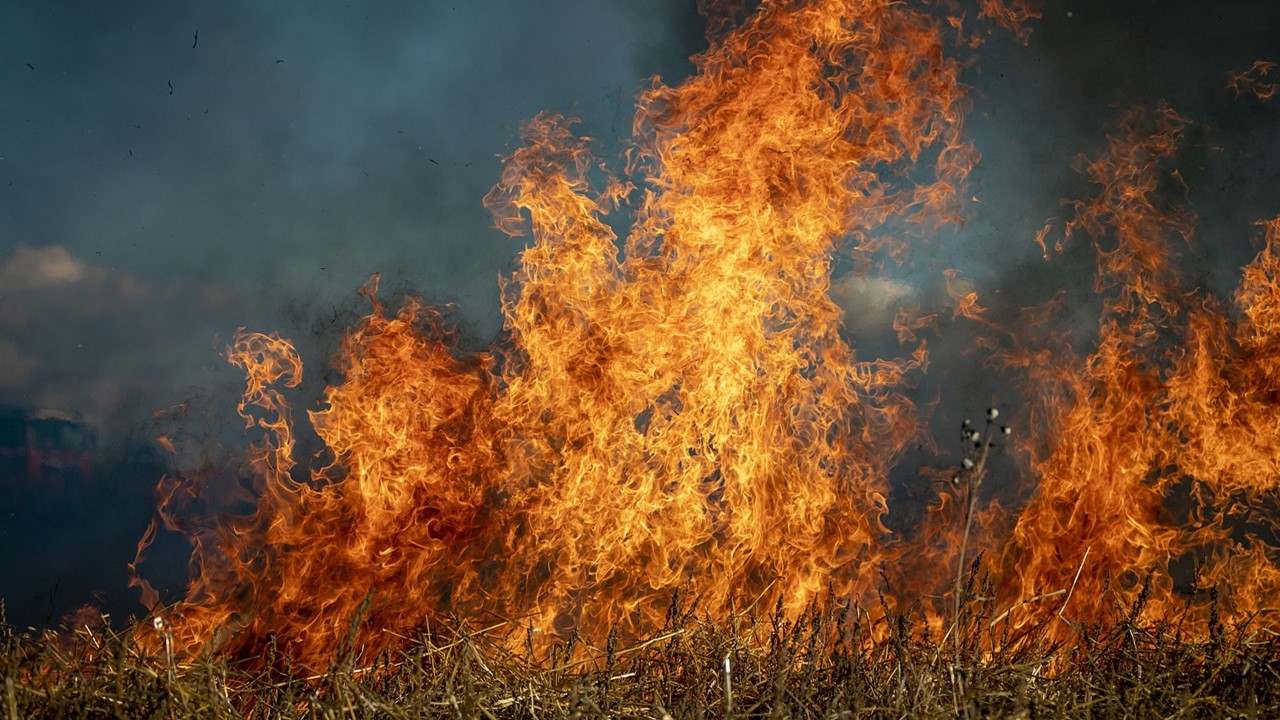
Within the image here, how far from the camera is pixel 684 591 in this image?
21.7 ft

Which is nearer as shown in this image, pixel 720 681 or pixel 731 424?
pixel 720 681

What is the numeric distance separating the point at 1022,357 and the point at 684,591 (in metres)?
5.09

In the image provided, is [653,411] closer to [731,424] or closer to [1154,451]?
[731,424]

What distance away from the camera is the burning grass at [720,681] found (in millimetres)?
3525

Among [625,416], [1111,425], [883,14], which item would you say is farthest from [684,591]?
[883,14]

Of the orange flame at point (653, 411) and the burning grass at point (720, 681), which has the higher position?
the orange flame at point (653, 411)

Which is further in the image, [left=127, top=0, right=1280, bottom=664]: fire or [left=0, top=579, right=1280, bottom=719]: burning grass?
[left=127, top=0, right=1280, bottom=664]: fire

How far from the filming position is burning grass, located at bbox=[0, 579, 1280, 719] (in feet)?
11.6

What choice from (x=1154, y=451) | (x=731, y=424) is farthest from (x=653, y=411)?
(x=1154, y=451)

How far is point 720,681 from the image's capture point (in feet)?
14.1

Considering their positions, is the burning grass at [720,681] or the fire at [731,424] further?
the fire at [731,424]

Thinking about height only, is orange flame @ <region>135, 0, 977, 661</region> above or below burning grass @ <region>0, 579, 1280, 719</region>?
above

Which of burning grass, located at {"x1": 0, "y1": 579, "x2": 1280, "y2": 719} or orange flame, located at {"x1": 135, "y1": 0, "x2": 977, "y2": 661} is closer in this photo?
burning grass, located at {"x1": 0, "y1": 579, "x2": 1280, "y2": 719}

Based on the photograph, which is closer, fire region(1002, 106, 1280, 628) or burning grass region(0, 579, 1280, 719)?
burning grass region(0, 579, 1280, 719)
